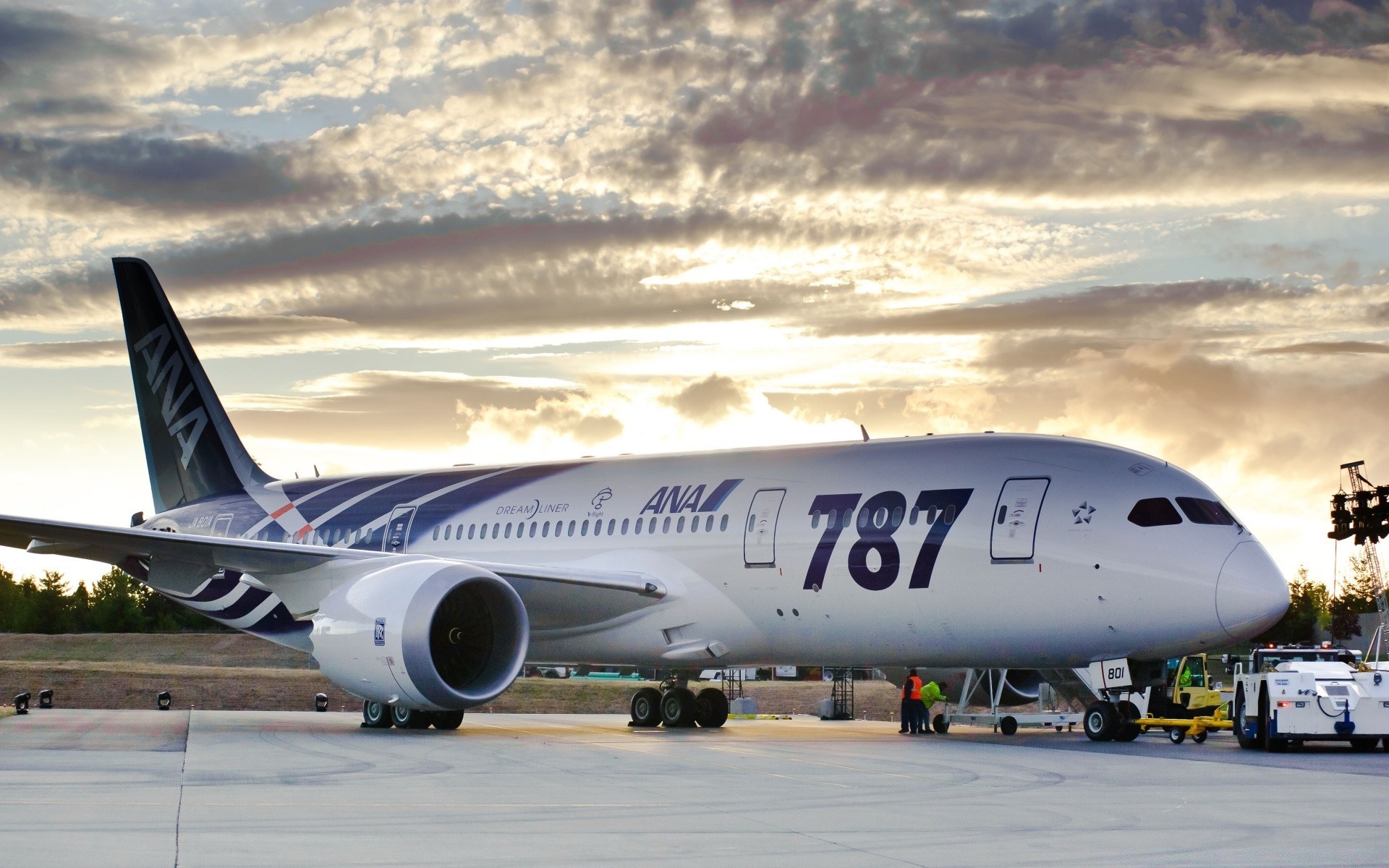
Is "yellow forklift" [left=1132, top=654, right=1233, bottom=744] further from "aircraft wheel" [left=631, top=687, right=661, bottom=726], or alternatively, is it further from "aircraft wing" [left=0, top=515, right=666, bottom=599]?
→ "aircraft wheel" [left=631, top=687, right=661, bottom=726]

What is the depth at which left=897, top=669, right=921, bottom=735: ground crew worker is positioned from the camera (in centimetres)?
2306

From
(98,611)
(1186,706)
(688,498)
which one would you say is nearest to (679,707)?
(688,498)

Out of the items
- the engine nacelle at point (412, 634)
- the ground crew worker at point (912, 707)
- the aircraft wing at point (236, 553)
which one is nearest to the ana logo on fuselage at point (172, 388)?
the aircraft wing at point (236, 553)

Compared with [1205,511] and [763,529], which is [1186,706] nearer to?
[1205,511]

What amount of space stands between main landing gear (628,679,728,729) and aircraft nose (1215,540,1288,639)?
900 centimetres

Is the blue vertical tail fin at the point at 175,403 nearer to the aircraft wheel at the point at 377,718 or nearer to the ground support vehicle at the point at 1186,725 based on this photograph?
the aircraft wheel at the point at 377,718

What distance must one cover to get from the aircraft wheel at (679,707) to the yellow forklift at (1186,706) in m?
6.96

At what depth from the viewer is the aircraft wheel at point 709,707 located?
960 inches

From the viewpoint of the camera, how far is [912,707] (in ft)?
75.7

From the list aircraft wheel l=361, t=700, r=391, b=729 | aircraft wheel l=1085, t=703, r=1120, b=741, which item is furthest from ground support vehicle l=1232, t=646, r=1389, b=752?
aircraft wheel l=361, t=700, r=391, b=729

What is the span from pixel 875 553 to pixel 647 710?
652 centimetres

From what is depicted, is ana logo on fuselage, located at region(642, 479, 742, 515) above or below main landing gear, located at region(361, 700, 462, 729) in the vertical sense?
above

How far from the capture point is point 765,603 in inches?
829

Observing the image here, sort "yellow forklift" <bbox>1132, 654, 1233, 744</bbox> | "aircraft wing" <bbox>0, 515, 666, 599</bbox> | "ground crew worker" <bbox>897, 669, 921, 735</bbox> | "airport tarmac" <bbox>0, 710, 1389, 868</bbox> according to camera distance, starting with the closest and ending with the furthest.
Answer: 1. "airport tarmac" <bbox>0, 710, 1389, 868</bbox>
2. "yellow forklift" <bbox>1132, 654, 1233, 744</bbox>
3. "aircraft wing" <bbox>0, 515, 666, 599</bbox>
4. "ground crew worker" <bbox>897, 669, 921, 735</bbox>
